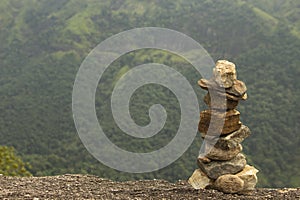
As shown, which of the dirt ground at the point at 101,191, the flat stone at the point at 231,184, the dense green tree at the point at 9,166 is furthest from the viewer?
the dense green tree at the point at 9,166


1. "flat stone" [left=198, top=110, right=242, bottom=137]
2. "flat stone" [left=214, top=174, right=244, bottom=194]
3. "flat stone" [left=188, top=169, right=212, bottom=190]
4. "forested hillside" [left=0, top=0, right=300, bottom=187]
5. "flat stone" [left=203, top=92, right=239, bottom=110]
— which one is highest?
"forested hillside" [left=0, top=0, right=300, bottom=187]

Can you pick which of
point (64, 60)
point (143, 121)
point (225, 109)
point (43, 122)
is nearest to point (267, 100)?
point (143, 121)

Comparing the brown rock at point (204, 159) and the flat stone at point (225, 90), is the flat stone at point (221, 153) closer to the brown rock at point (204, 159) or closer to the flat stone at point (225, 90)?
the brown rock at point (204, 159)

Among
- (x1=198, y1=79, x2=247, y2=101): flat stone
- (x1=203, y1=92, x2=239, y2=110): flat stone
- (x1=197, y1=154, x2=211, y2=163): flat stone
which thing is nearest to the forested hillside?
(x1=197, y1=154, x2=211, y2=163): flat stone

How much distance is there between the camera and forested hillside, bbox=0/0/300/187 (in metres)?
66.2

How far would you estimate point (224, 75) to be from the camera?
1485 cm

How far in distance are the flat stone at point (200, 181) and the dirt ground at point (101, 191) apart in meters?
0.21

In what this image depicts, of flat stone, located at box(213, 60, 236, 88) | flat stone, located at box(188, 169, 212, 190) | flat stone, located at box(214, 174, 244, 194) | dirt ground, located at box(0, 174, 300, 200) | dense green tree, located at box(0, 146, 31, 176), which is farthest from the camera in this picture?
dense green tree, located at box(0, 146, 31, 176)

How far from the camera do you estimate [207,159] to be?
596 inches

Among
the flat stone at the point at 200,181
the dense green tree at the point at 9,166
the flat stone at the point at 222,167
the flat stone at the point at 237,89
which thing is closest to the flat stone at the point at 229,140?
the flat stone at the point at 222,167

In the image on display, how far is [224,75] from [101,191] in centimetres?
547

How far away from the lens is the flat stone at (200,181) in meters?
15.1

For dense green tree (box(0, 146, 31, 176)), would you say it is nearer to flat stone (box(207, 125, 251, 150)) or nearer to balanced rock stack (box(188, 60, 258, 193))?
balanced rock stack (box(188, 60, 258, 193))

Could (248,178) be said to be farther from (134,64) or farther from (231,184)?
(134,64)
